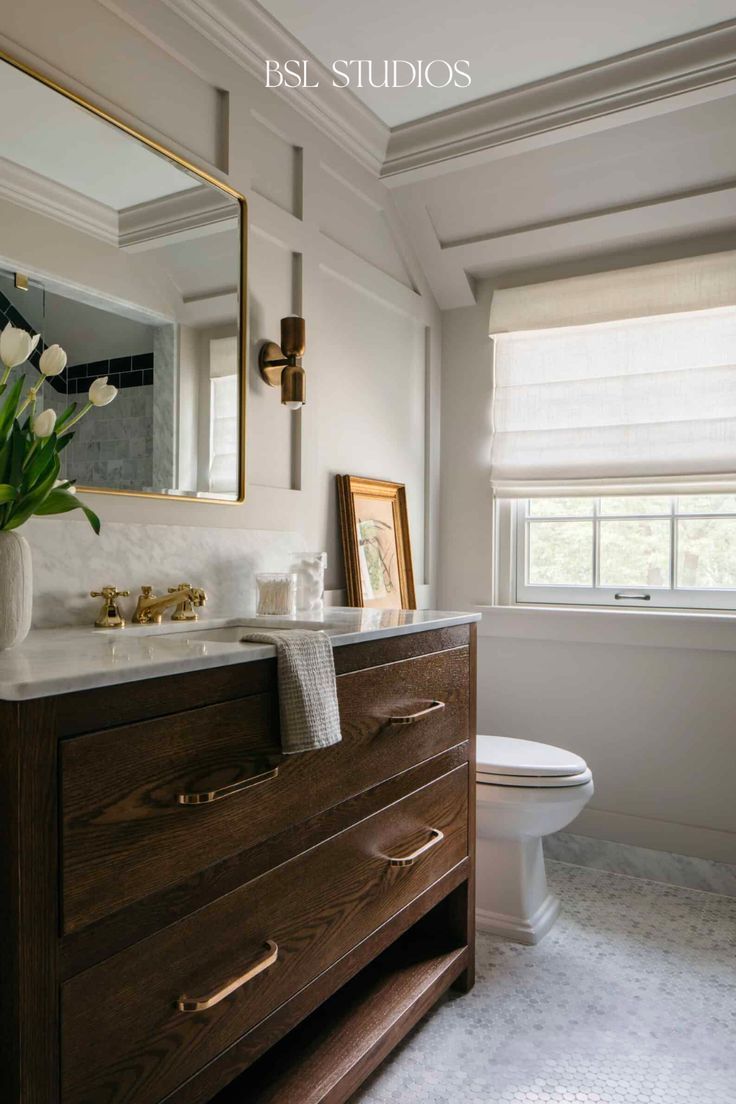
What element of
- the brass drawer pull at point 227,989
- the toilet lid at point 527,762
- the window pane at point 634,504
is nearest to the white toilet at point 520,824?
the toilet lid at point 527,762

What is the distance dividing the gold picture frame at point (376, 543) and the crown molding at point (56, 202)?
101 cm

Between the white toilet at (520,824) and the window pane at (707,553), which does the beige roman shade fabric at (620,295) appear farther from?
the white toilet at (520,824)

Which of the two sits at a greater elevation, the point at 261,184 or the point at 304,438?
the point at 261,184

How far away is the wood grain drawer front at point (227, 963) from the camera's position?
95cm

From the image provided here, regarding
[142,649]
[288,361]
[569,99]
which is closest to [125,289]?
[288,361]

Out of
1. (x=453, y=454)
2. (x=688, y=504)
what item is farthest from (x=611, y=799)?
(x=453, y=454)

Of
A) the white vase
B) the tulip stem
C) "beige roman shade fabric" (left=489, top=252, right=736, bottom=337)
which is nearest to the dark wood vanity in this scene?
the white vase

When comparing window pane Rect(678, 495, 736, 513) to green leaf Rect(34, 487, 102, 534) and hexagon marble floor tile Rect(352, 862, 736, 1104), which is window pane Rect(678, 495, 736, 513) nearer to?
hexagon marble floor tile Rect(352, 862, 736, 1104)

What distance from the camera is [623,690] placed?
2697 mm

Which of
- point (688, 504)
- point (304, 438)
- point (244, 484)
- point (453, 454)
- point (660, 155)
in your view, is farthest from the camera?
point (453, 454)

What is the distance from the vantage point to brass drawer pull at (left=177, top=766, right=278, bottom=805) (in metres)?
1.06

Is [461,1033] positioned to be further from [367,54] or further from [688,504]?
[367,54]

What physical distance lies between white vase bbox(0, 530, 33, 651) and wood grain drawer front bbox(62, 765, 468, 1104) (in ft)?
1.63

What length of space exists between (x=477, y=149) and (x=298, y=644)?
6.05 feet
